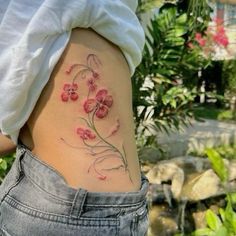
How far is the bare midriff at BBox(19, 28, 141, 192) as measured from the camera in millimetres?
1209

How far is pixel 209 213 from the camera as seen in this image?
108 inches

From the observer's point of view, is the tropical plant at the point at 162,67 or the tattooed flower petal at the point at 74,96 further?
the tropical plant at the point at 162,67

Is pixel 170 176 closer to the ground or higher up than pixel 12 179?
closer to the ground

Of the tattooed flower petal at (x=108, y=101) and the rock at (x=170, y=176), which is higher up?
the tattooed flower petal at (x=108, y=101)

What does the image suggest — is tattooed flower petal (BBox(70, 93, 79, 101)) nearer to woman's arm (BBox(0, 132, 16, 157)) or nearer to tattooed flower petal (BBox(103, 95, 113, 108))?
tattooed flower petal (BBox(103, 95, 113, 108))

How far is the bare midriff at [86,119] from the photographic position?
1.21 metres

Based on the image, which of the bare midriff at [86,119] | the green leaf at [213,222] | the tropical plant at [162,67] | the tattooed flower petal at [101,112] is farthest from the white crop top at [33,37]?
the tropical plant at [162,67]

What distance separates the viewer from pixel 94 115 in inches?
48.2

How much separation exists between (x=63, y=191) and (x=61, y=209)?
0.03m

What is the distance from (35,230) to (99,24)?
0.43 m

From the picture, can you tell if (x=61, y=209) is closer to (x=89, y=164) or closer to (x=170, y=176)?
(x=89, y=164)

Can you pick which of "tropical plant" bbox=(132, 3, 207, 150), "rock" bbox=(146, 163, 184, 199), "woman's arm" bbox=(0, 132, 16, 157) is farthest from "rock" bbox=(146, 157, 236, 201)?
"woman's arm" bbox=(0, 132, 16, 157)

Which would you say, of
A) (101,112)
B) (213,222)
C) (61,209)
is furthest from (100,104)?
(213,222)

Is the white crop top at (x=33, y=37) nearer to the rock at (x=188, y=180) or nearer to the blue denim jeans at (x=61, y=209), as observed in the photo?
the blue denim jeans at (x=61, y=209)
